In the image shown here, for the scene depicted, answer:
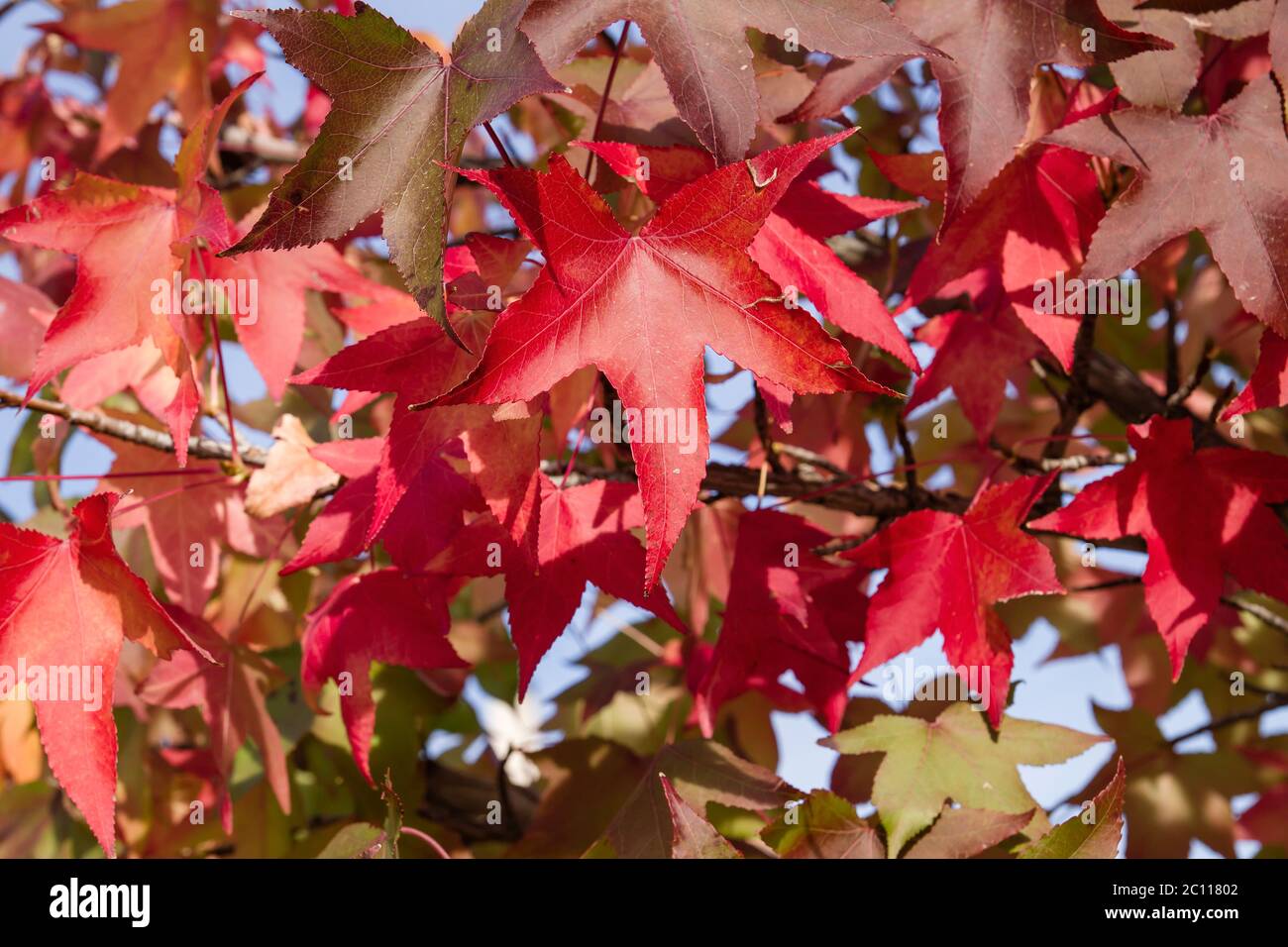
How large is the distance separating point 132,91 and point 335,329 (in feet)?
2.33

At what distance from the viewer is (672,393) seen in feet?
3.01

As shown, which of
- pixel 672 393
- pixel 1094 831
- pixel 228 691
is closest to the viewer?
pixel 672 393

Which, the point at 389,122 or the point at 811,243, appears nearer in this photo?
the point at 389,122

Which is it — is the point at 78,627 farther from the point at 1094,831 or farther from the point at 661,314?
the point at 1094,831

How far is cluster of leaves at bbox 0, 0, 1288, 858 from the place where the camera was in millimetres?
939

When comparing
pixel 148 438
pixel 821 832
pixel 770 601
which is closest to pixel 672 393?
pixel 770 601

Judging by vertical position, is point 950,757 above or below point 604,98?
below

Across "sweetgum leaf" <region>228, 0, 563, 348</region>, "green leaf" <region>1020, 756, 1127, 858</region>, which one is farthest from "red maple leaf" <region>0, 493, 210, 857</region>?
"green leaf" <region>1020, 756, 1127, 858</region>

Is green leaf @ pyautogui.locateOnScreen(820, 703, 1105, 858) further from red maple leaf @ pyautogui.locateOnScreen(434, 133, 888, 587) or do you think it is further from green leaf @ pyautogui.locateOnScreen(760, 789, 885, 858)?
red maple leaf @ pyautogui.locateOnScreen(434, 133, 888, 587)

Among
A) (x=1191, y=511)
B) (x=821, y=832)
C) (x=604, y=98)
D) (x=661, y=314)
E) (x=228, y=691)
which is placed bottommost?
(x=821, y=832)

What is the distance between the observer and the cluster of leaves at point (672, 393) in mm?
939

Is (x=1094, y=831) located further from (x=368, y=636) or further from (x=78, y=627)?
(x=78, y=627)

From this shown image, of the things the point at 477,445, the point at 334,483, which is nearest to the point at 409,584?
the point at 334,483

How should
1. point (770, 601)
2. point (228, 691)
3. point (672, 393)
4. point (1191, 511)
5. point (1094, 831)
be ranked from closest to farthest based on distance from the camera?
point (672, 393) → point (1094, 831) → point (1191, 511) → point (770, 601) → point (228, 691)
